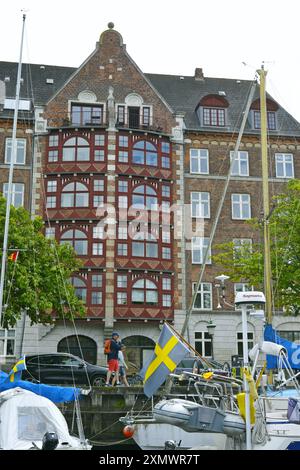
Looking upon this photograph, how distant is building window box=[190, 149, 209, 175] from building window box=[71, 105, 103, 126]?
725cm

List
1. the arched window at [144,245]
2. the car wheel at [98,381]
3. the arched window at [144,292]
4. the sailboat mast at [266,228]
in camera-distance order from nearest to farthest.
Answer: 1. the sailboat mast at [266,228]
2. the car wheel at [98,381]
3. the arched window at [144,292]
4. the arched window at [144,245]

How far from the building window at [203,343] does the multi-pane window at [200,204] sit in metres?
8.29

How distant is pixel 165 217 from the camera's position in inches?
1604

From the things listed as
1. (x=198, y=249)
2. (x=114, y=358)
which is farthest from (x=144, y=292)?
(x=114, y=358)

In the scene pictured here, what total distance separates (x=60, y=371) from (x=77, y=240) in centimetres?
1529

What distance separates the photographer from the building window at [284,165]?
44312 millimetres

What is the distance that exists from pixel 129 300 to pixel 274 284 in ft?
39.4

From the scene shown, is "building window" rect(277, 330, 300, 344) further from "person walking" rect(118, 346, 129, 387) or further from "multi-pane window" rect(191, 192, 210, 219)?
"person walking" rect(118, 346, 129, 387)

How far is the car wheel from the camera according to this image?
81.8ft

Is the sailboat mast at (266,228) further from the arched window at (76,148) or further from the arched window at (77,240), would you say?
the arched window at (76,148)

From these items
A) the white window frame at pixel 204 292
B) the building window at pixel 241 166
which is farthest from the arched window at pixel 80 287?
the building window at pixel 241 166

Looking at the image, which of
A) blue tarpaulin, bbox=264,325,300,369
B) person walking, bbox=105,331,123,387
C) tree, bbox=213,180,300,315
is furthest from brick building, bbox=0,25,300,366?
blue tarpaulin, bbox=264,325,300,369

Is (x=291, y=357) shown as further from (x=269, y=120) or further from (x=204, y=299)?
(x=269, y=120)
